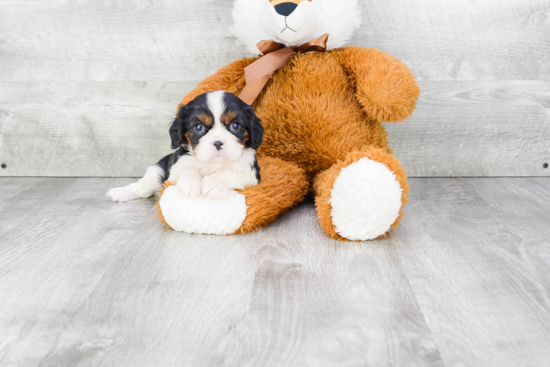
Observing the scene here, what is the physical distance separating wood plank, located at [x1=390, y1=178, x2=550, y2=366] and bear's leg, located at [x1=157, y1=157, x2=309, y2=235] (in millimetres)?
446

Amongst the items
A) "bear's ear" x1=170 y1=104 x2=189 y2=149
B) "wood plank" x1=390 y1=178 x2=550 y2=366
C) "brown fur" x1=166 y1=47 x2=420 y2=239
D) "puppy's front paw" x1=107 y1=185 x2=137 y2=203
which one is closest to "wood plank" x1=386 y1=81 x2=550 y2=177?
"wood plank" x1=390 y1=178 x2=550 y2=366

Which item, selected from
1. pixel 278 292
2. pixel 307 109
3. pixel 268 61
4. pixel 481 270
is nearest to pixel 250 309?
pixel 278 292

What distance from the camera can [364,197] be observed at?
5.12 feet

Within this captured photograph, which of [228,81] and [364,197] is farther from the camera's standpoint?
[228,81]

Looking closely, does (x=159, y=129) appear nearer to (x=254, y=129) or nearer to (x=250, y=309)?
(x=254, y=129)

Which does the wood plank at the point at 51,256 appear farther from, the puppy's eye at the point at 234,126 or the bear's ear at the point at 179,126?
the puppy's eye at the point at 234,126

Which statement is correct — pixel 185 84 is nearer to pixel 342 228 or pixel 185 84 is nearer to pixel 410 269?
pixel 342 228

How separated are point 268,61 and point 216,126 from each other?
16.2 inches

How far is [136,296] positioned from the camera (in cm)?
129

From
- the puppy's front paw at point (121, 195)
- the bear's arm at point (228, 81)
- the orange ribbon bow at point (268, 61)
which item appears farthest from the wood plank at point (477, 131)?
the puppy's front paw at point (121, 195)

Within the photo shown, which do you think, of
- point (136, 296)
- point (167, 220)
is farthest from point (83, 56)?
point (136, 296)

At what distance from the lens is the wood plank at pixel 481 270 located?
1067mm

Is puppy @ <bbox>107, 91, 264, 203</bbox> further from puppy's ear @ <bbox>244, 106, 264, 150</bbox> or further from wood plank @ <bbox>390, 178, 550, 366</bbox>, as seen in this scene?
wood plank @ <bbox>390, 178, 550, 366</bbox>

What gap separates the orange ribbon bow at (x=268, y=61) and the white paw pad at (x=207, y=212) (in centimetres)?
49
